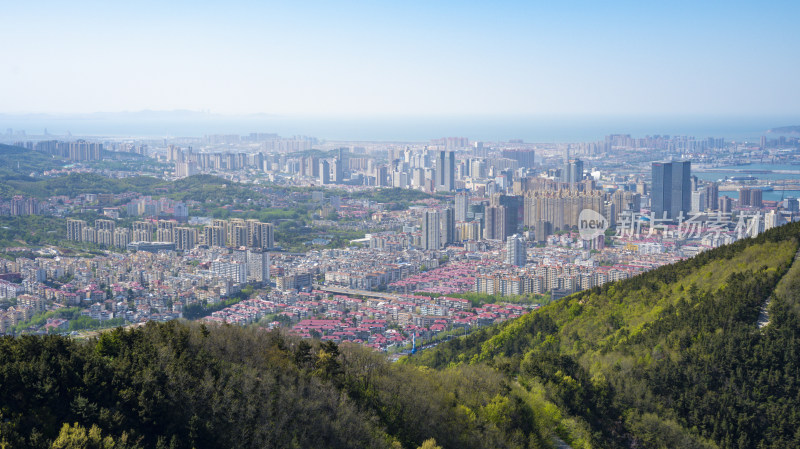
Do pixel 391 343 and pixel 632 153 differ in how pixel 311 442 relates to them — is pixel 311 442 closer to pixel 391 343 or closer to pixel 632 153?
pixel 391 343

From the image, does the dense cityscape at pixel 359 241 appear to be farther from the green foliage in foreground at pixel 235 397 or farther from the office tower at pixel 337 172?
the green foliage in foreground at pixel 235 397

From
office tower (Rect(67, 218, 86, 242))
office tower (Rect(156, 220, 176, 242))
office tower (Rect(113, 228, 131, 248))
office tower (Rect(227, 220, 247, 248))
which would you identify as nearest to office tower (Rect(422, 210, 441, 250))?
office tower (Rect(227, 220, 247, 248))

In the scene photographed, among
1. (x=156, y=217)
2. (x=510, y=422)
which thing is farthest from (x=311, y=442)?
(x=156, y=217)

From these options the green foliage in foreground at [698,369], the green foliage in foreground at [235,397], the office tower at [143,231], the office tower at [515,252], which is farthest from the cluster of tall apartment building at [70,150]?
the green foliage in foreground at [235,397]

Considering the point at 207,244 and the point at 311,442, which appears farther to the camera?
the point at 207,244

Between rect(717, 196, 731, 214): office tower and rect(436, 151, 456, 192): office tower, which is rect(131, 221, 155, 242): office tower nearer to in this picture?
rect(436, 151, 456, 192): office tower

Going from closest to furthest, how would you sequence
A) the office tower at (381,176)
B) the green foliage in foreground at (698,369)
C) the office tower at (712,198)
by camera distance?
the green foliage in foreground at (698,369) < the office tower at (712,198) < the office tower at (381,176)
